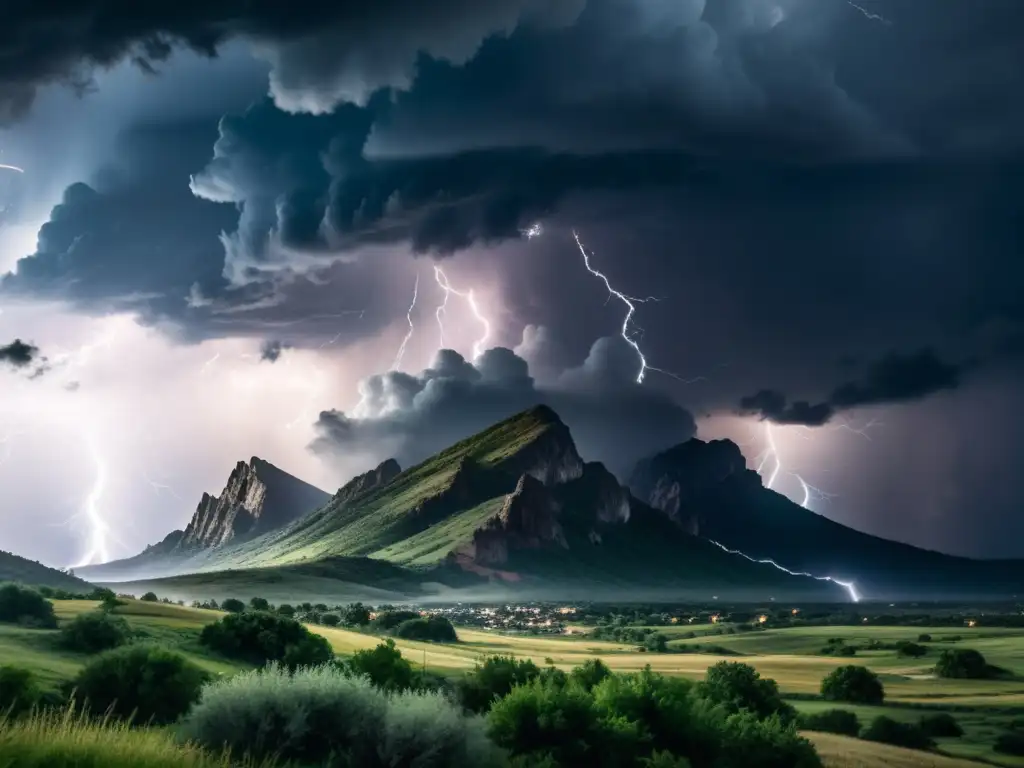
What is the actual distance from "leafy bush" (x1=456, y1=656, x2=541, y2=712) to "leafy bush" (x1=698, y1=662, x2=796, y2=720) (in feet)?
34.9

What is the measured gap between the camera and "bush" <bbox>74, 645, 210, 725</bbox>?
56.0 m

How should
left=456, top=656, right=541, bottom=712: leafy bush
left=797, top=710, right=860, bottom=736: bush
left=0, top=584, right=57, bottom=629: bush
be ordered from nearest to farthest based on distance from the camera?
left=456, top=656, right=541, bottom=712: leafy bush
left=797, top=710, right=860, bottom=736: bush
left=0, top=584, right=57, bottom=629: bush

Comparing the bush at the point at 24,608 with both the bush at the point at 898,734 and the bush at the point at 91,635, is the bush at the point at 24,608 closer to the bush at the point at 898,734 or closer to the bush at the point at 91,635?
the bush at the point at 91,635

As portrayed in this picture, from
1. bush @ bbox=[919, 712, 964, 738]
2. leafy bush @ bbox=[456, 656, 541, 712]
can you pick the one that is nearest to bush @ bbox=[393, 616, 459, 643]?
bush @ bbox=[919, 712, 964, 738]

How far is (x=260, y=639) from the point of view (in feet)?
306

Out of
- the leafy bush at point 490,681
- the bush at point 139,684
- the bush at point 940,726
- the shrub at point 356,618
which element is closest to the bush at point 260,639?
the leafy bush at point 490,681

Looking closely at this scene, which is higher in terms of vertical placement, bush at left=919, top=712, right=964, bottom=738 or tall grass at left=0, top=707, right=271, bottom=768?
tall grass at left=0, top=707, right=271, bottom=768

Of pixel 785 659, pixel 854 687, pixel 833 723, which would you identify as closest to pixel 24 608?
pixel 833 723

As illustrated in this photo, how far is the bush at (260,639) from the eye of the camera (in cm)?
9144

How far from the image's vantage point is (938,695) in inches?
4090

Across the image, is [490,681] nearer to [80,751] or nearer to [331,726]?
[331,726]

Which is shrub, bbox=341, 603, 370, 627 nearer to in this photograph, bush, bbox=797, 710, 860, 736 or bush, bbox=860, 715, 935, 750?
bush, bbox=797, 710, 860, 736

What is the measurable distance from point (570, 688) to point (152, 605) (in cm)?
9500

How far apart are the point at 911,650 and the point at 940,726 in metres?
61.4
